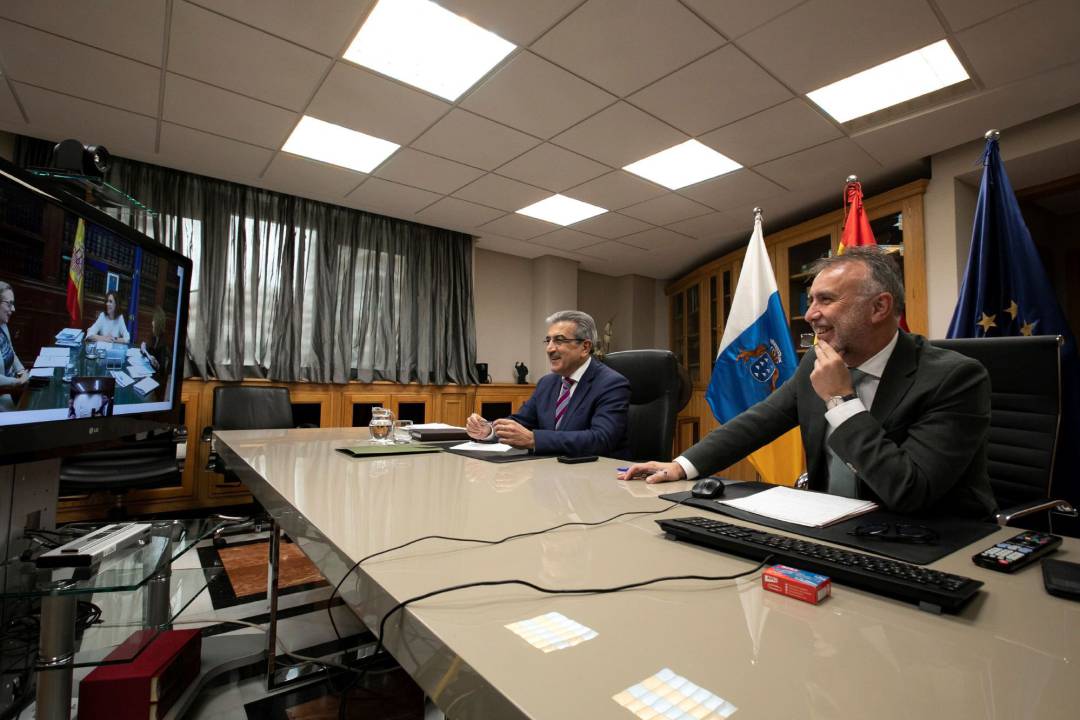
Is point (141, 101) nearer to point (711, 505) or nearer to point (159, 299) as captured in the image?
point (159, 299)

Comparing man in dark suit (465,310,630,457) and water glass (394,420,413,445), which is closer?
man in dark suit (465,310,630,457)

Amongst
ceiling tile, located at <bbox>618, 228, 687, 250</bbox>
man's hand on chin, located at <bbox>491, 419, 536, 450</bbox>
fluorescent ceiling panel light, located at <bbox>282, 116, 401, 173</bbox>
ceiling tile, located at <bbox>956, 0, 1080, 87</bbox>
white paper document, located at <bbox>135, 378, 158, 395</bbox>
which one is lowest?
man's hand on chin, located at <bbox>491, 419, 536, 450</bbox>

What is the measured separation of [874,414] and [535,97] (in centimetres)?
238

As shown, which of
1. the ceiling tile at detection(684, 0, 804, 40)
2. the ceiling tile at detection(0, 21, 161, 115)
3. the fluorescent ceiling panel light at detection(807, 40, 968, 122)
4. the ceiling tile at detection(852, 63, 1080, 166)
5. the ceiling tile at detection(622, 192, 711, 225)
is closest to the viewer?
the ceiling tile at detection(684, 0, 804, 40)

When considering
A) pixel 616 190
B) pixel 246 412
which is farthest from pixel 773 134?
pixel 246 412

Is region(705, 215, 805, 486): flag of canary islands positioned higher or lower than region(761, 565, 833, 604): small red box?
higher

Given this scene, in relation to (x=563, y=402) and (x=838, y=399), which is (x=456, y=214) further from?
(x=838, y=399)

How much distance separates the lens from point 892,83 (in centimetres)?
262

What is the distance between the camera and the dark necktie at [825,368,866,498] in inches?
46.7

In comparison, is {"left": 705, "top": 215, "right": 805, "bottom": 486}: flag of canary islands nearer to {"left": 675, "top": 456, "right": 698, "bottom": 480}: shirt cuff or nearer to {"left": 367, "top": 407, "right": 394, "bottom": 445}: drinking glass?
{"left": 675, "top": 456, "right": 698, "bottom": 480}: shirt cuff

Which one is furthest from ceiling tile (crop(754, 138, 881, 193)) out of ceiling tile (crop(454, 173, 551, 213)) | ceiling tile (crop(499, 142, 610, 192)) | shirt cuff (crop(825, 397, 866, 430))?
shirt cuff (crop(825, 397, 866, 430))

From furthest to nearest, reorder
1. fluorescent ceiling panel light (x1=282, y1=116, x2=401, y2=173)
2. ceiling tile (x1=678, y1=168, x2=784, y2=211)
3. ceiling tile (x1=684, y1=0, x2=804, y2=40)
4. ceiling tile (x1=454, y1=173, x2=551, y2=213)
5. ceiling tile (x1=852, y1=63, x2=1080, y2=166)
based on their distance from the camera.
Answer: ceiling tile (x1=454, y1=173, x2=551, y2=213) → ceiling tile (x1=678, y1=168, x2=784, y2=211) → fluorescent ceiling panel light (x1=282, y1=116, x2=401, y2=173) → ceiling tile (x1=852, y1=63, x2=1080, y2=166) → ceiling tile (x1=684, y1=0, x2=804, y2=40)

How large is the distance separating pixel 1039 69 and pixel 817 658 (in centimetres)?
346

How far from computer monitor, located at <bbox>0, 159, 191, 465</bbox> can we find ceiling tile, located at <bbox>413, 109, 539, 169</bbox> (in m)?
2.10
